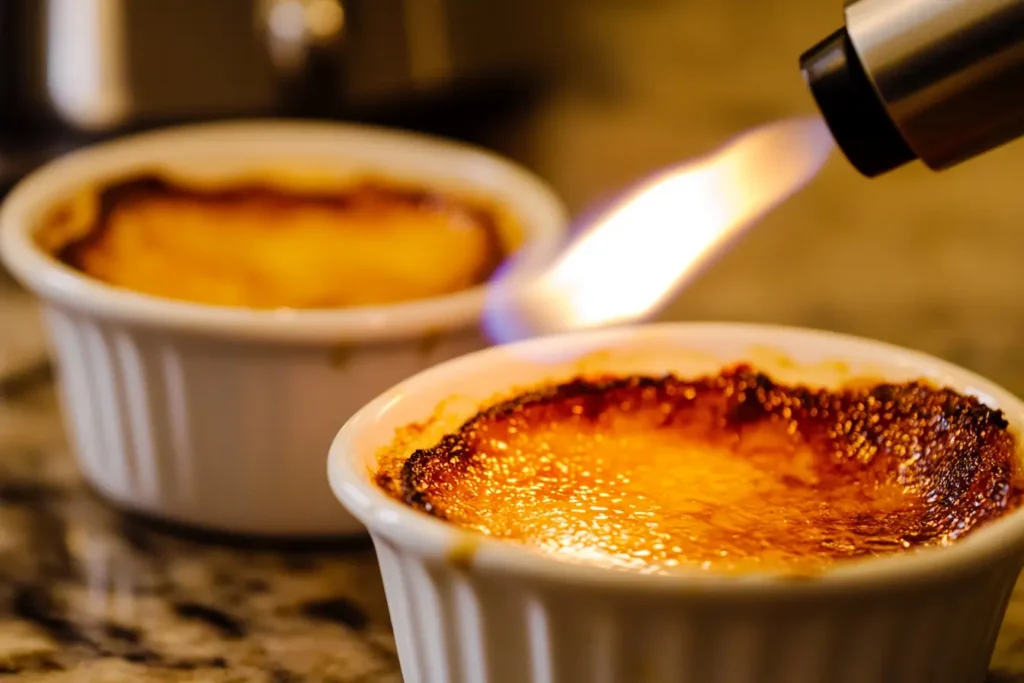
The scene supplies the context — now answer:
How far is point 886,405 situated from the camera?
2.70ft

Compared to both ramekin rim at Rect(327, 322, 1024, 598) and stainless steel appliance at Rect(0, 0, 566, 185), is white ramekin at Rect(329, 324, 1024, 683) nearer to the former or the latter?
ramekin rim at Rect(327, 322, 1024, 598)

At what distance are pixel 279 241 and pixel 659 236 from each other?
395mm

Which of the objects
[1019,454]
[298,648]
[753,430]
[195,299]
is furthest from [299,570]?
[1019,454]

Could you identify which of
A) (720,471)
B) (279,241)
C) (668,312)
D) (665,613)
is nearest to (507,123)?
(668,312)

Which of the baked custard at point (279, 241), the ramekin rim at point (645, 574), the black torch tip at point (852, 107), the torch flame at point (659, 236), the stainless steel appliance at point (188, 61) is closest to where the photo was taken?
the ramekin rim at point (645, 574)

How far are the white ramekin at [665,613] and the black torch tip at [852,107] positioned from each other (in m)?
0.22

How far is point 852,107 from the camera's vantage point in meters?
0.73

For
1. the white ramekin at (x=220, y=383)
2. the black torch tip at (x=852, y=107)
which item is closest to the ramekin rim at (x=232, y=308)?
the white ramekin at (x=220, y=383)

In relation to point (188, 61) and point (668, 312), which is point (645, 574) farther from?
point (188, 61)

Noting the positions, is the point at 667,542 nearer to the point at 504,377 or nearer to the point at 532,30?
the point at 504,377

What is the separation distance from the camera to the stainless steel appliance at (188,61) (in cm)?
130

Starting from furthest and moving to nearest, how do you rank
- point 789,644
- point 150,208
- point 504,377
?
point 150,208, point 504,377, point 789,644

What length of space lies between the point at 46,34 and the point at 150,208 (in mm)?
260

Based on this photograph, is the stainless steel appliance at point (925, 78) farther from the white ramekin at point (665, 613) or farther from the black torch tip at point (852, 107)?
the white ramekin at point (665, 613)
